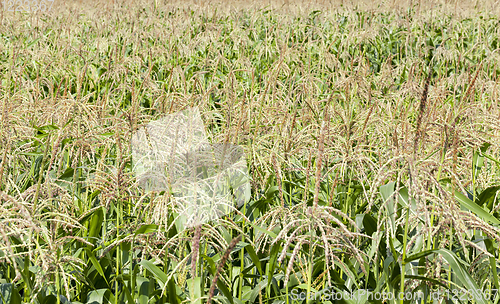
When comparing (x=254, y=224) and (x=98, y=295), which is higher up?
(x=254, y=224)

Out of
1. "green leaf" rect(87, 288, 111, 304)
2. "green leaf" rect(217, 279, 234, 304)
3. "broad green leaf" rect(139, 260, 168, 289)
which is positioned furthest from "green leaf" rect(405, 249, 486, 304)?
"green leaf" rect(87, 288, 111, 304)

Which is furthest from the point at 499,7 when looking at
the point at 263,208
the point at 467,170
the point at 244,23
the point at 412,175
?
the point at 412,175

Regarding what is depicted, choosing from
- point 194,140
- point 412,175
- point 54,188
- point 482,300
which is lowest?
point 482,300

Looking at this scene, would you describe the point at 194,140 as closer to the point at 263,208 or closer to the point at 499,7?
the point at 263,208

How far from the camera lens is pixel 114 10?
10.2 meters

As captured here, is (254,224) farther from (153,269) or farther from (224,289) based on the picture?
(153,269)

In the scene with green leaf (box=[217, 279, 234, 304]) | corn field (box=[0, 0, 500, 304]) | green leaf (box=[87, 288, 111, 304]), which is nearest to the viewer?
corn field (box=[0, 0, 500, 304])

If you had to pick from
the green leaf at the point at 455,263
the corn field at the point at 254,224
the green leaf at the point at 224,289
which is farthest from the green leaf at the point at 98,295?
the green leaf at the point at 455,263

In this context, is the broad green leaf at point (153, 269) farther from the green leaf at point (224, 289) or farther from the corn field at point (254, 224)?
the green leaf at point (224, 289)

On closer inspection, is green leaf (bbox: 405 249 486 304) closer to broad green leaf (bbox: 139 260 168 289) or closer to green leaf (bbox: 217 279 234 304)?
green leaf (bbox: 217 279 234 304)

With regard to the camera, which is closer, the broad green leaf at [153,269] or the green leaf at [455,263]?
the green leaf at [455,263]

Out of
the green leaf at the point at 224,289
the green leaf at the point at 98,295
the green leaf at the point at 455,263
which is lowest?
the green leaf at the point at 98,295

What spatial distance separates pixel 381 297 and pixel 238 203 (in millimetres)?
947

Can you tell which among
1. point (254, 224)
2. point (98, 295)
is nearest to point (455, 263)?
point (254, 224)
